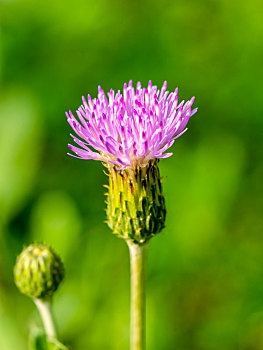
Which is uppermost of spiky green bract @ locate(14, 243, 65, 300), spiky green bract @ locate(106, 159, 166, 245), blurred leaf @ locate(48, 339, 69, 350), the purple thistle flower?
the purple thistle flower

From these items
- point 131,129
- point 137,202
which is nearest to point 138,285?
point 137,202

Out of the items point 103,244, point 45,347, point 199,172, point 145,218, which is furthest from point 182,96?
point 45,347

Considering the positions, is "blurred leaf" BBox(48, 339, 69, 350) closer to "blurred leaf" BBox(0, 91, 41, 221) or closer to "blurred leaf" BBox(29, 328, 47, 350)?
"blurred leaf" BBox(29, 328, 47, 350)

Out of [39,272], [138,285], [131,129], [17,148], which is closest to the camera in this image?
[131,129]

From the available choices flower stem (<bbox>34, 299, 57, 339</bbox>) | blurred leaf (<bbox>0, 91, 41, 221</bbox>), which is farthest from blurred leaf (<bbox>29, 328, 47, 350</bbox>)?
blurred leaf (<bbox>0, 91, 41, 221</bbox>)

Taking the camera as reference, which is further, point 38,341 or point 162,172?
point 162,172

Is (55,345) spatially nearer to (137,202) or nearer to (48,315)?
(48,315)

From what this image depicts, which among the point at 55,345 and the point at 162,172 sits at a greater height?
the point at 162,172
